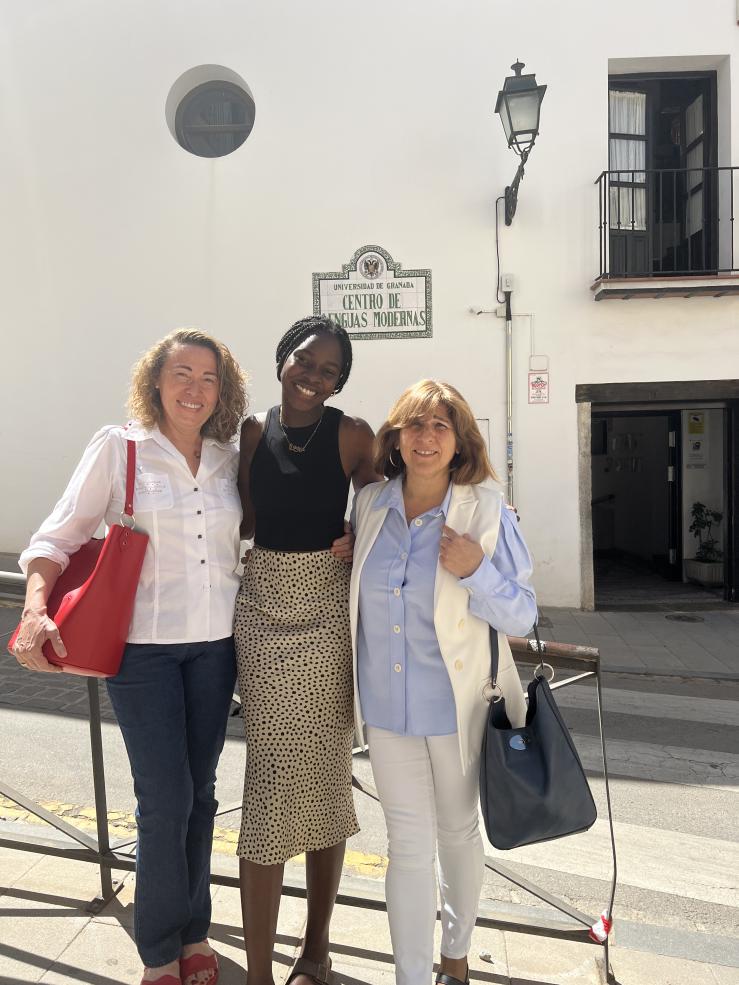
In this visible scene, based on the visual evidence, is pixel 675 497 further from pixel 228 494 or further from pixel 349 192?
pixel 228 494

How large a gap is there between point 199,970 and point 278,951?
0.93 feet

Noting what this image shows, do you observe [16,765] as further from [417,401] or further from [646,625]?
[646,625]

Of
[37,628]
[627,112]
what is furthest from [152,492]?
[627,112]

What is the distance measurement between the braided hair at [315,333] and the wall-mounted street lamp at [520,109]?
21.1ft

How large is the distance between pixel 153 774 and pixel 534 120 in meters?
7.54

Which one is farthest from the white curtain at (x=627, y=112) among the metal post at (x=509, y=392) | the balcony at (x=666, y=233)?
the metal post at (x=509, y=392)

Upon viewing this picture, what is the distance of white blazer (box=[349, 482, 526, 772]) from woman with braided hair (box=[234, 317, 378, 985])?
0.09 metres

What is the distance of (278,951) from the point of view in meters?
2.46

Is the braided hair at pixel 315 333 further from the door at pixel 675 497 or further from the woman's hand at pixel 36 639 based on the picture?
the door at pixel 675 497

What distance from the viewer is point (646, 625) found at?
8633 millimetres

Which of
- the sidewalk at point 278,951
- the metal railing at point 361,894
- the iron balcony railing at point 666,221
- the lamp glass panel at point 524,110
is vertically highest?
the lamp glass panel at point 524,110

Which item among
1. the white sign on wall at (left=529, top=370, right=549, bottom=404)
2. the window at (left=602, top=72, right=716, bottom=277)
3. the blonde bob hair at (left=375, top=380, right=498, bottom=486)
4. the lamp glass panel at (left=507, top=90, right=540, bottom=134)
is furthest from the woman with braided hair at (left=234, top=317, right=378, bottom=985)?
the window at (left=602, top=72, right=716, bottom=277)

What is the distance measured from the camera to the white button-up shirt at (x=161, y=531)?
2152mm

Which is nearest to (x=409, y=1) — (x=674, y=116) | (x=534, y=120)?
(x=534, y=120)
